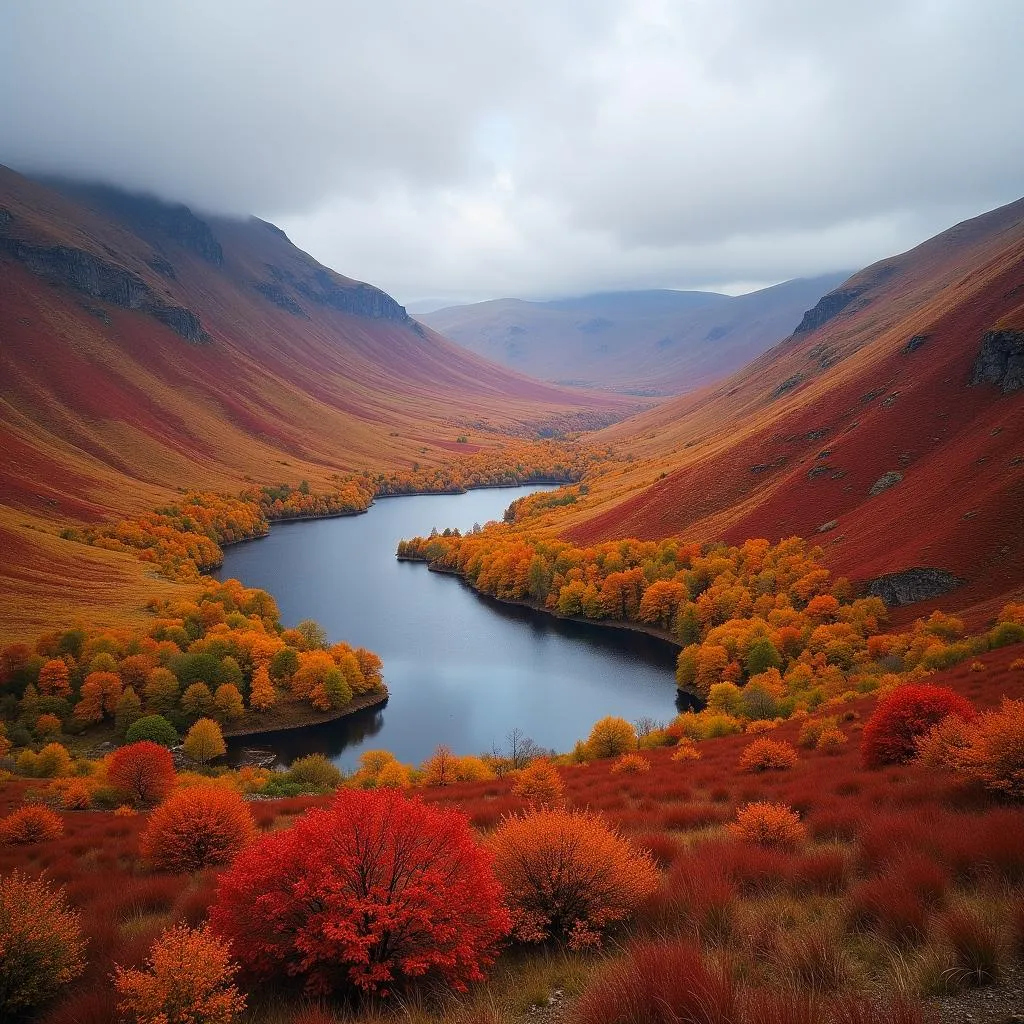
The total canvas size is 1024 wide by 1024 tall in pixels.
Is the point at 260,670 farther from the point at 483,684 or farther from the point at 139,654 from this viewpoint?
the point at 483,684

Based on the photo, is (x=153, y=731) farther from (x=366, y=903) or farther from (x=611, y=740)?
(x=366, y=903)

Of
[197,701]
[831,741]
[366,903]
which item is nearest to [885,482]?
[831,741]

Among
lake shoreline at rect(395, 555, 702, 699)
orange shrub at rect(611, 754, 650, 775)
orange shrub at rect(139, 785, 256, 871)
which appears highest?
orange shrub at rect(139, 785, 256, 871)

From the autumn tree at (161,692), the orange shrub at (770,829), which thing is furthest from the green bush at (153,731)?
the orange shrub at (770,829)

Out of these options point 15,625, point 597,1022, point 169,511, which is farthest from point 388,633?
point 597,1022

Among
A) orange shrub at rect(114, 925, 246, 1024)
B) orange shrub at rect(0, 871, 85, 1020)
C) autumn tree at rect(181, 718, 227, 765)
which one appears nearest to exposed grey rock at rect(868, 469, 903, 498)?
autumn tree at rect(181, 718, 227, 765)

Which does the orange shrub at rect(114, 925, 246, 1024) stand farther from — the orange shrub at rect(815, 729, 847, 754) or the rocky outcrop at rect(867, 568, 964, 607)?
the rocky outcrop at rect(867, 568, 964, 607)
